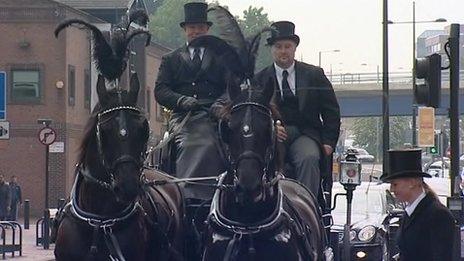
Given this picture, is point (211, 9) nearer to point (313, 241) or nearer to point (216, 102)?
point (216, 102)

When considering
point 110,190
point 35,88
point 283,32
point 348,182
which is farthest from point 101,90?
point 35,88

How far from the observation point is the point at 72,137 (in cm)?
5841

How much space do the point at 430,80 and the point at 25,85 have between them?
41.5 metres

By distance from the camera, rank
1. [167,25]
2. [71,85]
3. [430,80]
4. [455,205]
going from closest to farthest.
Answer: [430,80], [455,205], [71,85], [167,25]

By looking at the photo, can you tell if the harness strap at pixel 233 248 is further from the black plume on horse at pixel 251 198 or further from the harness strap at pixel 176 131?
the harness strap at pixel 176 131

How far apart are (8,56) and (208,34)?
45.2 metres

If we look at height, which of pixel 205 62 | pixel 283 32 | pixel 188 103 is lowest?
pixel 188 103

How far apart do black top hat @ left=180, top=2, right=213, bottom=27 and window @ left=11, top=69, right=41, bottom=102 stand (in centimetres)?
4489

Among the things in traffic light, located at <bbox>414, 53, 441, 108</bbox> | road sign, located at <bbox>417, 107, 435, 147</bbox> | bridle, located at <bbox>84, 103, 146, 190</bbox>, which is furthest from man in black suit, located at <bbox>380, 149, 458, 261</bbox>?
road sign, located at <bbox>417, 107, 435, 147</bbox>

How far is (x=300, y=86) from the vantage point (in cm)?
1288

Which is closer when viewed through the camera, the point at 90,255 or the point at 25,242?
the point at 90,255

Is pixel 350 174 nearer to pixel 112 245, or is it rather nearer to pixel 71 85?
pixel 112 245

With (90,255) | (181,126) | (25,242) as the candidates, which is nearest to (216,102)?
(181,126)

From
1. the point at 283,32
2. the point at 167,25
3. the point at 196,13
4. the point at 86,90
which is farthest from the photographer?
the point at 167,25
